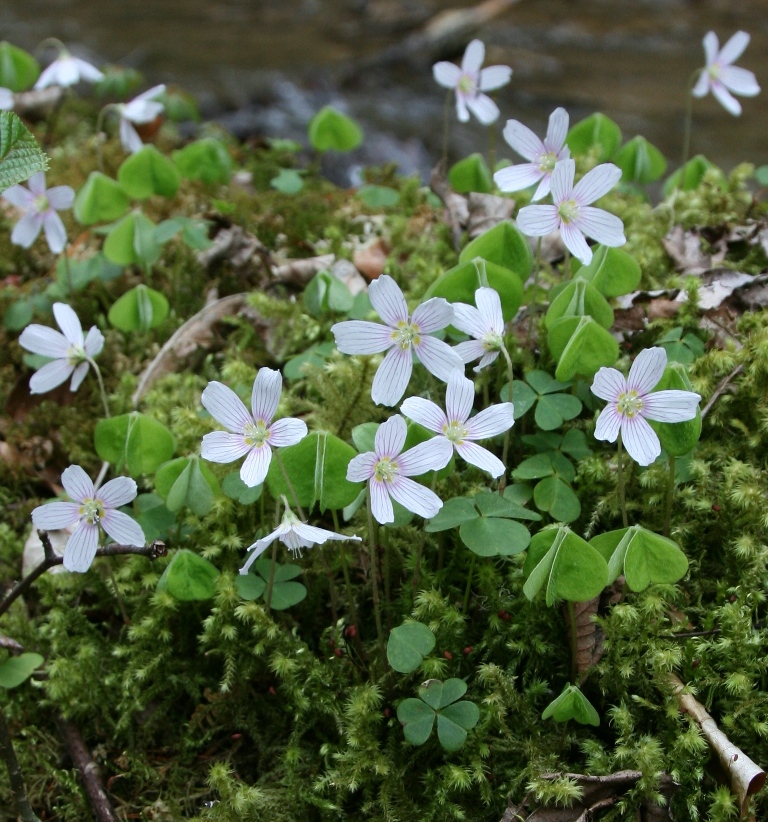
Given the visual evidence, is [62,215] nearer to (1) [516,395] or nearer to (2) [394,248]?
(2) [394,248]

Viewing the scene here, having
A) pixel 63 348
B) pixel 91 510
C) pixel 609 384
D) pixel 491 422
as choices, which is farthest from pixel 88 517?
pixel 609 384

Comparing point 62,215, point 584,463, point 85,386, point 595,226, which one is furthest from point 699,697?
point 62,215

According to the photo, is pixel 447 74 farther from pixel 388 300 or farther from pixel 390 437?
pixel 390 437

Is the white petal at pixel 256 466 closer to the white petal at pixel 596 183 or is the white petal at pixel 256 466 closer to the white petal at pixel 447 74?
the white petal at pixel 596 183

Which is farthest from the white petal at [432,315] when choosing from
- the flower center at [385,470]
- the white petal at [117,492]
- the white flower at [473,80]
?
the white flower at [473,80]

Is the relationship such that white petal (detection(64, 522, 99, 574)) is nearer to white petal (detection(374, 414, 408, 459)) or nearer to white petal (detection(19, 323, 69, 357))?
white petal (detection(19, 323, 69, 357))

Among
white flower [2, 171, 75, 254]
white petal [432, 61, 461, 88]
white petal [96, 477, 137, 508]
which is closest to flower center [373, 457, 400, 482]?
white petal [96, 477, 137, 508]
